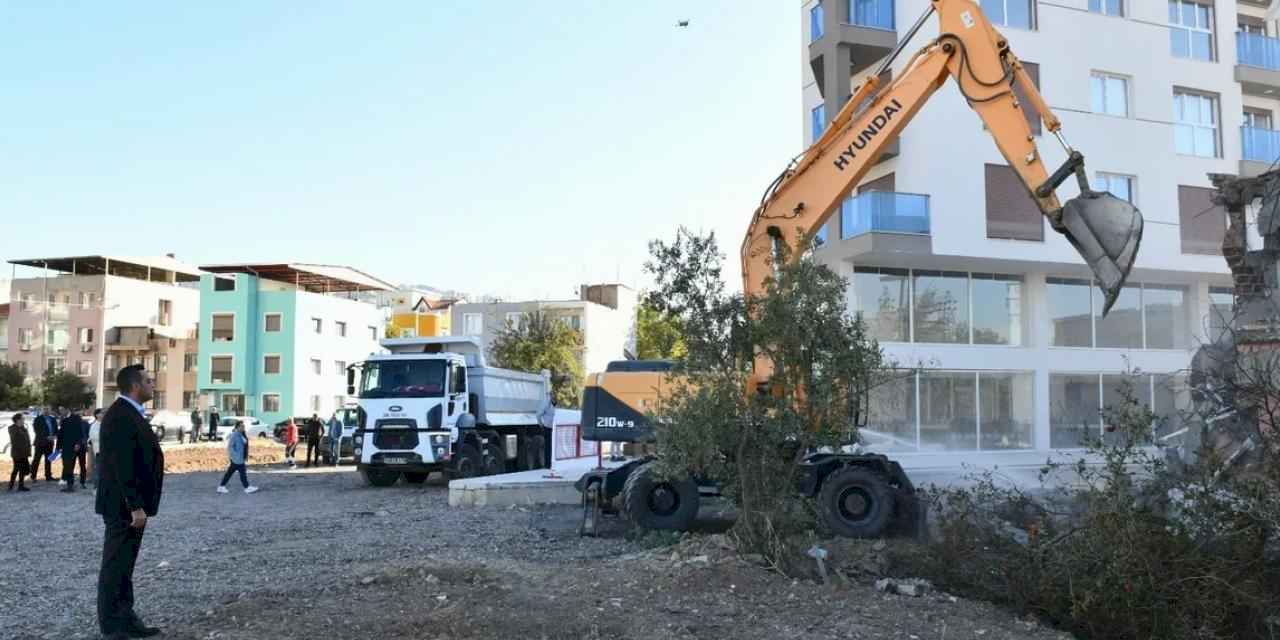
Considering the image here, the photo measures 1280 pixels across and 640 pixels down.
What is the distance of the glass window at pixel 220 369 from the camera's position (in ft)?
206

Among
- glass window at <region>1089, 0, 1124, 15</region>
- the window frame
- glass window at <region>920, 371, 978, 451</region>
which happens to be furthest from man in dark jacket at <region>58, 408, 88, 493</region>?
the window frame

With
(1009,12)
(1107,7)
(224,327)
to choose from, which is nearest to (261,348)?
(224,327)

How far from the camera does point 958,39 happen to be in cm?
1357

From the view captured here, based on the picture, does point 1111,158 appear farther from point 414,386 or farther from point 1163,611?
point 1163,611

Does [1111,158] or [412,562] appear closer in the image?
[412,562]

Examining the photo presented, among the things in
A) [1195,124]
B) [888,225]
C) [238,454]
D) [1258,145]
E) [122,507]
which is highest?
[1195,124]

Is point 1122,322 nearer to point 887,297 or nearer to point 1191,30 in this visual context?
point 887,297

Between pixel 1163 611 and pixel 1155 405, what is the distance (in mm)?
21233

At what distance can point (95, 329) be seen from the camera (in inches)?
2758

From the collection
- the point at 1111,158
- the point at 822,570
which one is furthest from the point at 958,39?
the point at 1111,158

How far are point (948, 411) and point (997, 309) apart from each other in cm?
306

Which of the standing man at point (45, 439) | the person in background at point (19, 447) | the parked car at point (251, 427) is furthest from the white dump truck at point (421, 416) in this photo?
the parked car at point (251, 427)

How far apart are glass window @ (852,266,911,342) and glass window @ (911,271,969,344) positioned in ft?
1.00

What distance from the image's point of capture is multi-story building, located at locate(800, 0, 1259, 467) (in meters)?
24.5
